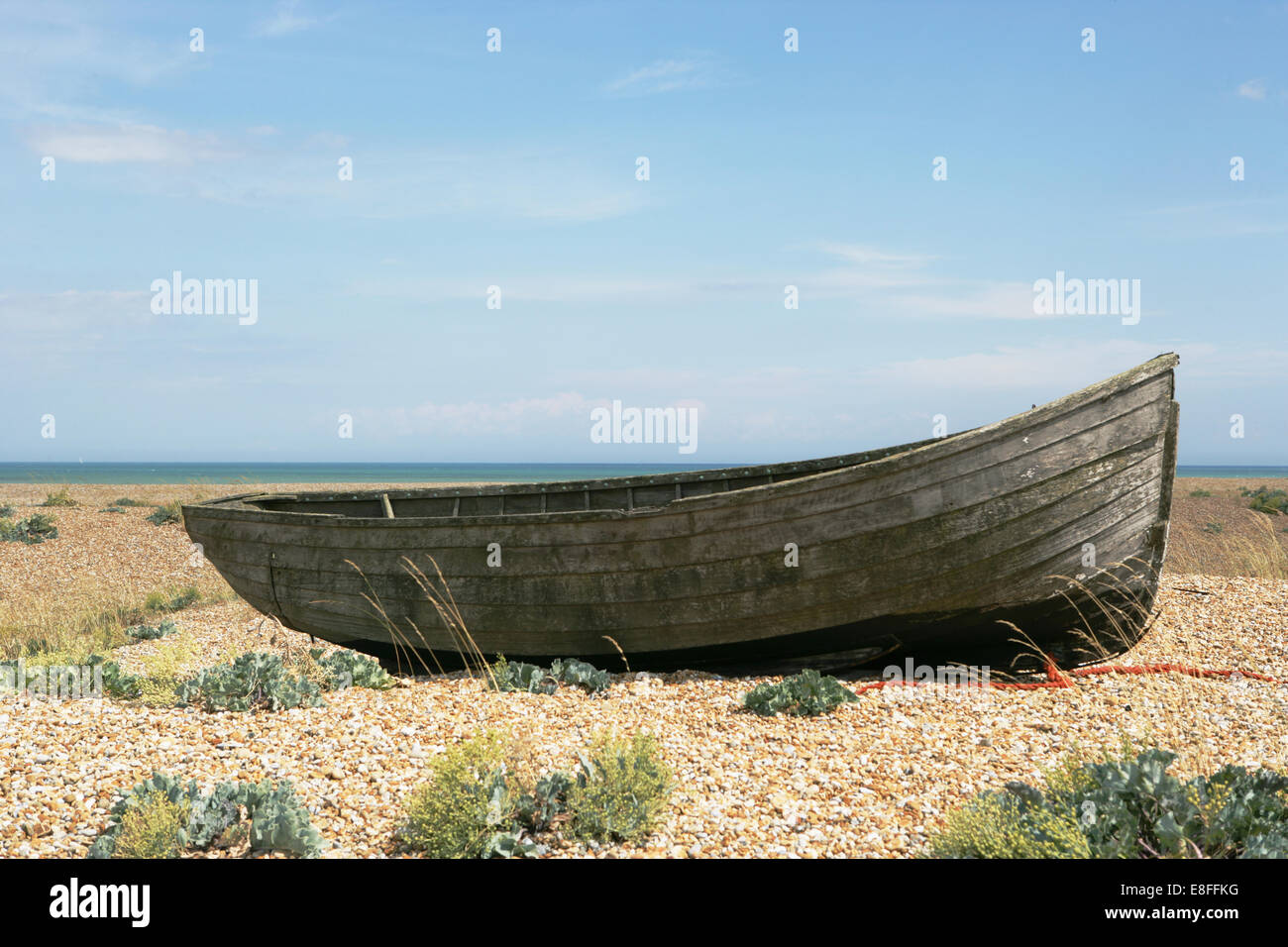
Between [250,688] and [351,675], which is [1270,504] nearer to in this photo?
[351,675]

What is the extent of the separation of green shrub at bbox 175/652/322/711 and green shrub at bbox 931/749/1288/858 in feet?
15.4

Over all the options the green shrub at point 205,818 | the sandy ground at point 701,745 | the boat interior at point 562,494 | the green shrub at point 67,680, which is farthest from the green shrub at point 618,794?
the green shrub at point 67,680

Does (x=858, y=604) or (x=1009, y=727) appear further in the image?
(x=858, y=604)

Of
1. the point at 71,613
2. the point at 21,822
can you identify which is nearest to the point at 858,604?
the point at 21,822

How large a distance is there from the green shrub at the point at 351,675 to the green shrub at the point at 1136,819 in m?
5.06

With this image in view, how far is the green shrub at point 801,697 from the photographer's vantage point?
6398mm

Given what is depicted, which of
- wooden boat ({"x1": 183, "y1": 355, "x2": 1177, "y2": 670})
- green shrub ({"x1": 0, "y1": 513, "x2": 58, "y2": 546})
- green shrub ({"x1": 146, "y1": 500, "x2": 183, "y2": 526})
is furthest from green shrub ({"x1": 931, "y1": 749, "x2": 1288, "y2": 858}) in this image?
green shrub ({"x1": 146, "y1": 500, "x2": 183, "y2": 526})

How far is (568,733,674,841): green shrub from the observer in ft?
14.3

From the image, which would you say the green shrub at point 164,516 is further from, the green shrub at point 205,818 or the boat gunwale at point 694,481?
the green shrub at point 205,818

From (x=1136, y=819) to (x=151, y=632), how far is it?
41.0 ft

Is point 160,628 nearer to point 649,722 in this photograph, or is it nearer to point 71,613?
point 71,613

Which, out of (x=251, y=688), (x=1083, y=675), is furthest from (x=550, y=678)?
(x=1083, y=675)
